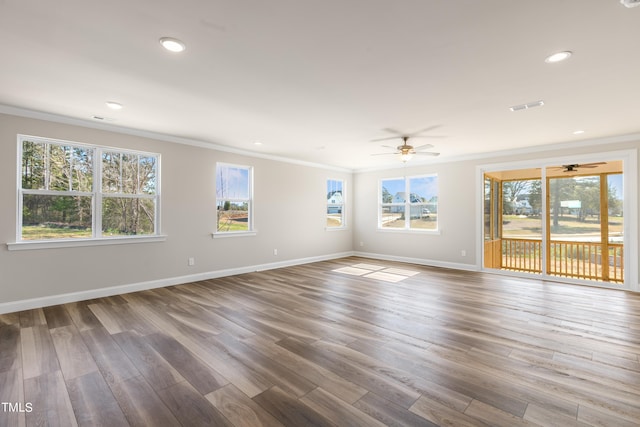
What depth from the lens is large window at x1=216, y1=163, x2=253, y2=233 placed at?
589cm

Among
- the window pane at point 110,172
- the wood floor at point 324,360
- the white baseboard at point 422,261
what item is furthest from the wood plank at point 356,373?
the white baseboard at point 422,261

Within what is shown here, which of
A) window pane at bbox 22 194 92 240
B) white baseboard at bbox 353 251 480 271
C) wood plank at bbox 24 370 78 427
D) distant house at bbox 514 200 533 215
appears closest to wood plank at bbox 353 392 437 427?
wood plank at bbox 24 370 78 427

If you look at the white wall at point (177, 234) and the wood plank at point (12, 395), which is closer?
the wood plank at point (12, 395)

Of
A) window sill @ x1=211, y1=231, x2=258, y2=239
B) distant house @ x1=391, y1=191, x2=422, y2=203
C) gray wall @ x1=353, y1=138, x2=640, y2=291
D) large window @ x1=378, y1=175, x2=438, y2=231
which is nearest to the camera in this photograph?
gray wall @ x1=353, y1=138, x2=640, y2=291

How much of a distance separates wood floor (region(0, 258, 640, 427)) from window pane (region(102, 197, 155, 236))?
101 cm

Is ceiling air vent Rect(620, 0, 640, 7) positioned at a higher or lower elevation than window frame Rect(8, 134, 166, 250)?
higher

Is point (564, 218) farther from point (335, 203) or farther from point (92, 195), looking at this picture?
point (92, 195)

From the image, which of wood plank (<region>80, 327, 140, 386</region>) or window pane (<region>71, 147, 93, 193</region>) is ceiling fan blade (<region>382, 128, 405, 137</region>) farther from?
window pane (<region>71, 147, 93, 193</region>)

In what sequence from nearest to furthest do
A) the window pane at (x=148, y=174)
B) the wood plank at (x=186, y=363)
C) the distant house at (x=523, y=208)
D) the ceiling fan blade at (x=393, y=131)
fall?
1. the wood plank at (x=186, y=363)
2. the ceiling fan blade at (x=393, y=131)
3. the window pane at (x=148, y=174)
4. the distant house at (x=523, y=208)

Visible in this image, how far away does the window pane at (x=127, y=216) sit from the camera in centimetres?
456

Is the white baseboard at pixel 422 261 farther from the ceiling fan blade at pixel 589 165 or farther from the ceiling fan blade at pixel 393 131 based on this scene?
the ceiling fan blade at pixel 393 131

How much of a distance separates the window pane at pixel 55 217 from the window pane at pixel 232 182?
210 cm

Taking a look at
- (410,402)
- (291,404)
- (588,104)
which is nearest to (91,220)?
(291,404)

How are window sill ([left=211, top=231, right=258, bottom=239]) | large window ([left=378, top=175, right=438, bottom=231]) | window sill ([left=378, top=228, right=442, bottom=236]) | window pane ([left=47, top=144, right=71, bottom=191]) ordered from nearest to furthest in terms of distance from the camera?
window pane ([left=47, top=144, right=71, bottom=191]) → window sill ([left=211, top=231, right=258, bottom=239]) → window sill ([left=378, top=228, right=442, bottom=236]) → large window ([left=378, top=175, right=438, bottom=231])
